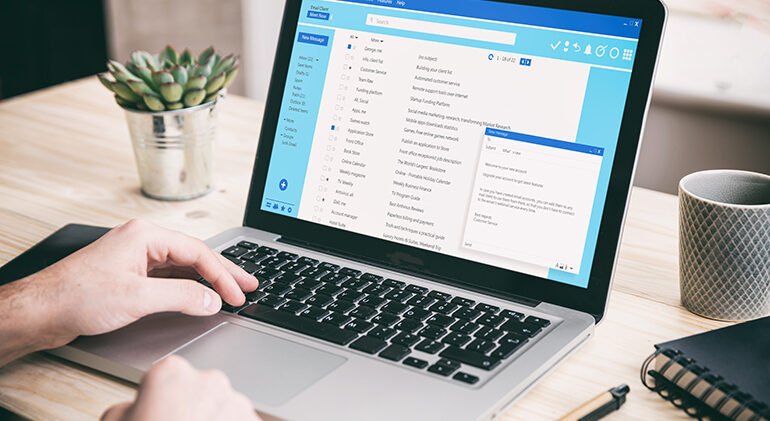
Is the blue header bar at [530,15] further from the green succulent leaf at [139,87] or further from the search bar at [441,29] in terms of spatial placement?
the green succulent leaf at [139,87]

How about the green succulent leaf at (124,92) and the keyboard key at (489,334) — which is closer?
the keyboard key at (489,334)

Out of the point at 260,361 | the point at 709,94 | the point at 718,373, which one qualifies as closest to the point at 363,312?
the point at 260,361

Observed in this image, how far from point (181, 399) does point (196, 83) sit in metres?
0.65

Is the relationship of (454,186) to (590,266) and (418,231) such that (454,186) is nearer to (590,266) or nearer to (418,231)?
(418,231)

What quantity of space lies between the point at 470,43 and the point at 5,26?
106 inches

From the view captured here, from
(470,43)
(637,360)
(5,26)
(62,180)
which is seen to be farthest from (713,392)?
(5,26)

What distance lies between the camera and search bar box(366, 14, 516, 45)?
963 millimetres

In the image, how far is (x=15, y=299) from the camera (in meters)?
0.83

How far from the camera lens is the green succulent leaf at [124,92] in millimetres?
1191

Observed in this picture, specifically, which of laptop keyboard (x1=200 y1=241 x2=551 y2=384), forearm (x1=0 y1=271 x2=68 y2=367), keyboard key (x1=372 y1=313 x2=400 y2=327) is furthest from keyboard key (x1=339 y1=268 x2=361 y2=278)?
forearm (x1=0 y1=271 x2=68 y2=367)

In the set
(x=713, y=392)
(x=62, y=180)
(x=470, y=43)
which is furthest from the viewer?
(x=62, y=180)

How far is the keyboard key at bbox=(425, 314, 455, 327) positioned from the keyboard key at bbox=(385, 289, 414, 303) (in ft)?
0.17

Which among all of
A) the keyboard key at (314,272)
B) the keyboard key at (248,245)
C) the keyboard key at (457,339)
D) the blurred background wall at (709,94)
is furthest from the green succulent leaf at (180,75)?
the blurred background wall at (709,94)

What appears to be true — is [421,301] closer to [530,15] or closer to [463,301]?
[463,301]
